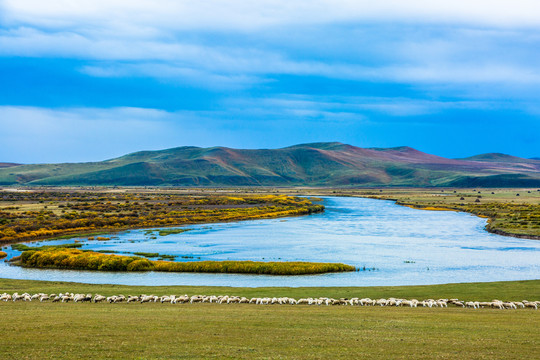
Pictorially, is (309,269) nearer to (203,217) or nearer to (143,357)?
(143,357)

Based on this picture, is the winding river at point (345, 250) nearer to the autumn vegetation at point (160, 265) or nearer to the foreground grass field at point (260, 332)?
the autumn vegetation at point (160, 265)

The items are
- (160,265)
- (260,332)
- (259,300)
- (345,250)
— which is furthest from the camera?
(345,250)

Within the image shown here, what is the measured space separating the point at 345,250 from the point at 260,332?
30.5 m

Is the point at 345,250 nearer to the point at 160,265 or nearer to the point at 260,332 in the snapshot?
the point at 160,265

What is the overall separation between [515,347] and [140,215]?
67.0 meters

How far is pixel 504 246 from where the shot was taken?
44.8 m

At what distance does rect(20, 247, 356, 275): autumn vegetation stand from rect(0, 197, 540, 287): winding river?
1137 millimetres

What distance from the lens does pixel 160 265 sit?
35.0 meters

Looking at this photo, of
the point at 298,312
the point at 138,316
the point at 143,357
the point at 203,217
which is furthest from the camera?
the point at 203,217

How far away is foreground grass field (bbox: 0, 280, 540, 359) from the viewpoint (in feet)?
37.7

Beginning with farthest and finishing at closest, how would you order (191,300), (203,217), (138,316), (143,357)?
(203,217) → (191,300) → (138,316) → (143,357)

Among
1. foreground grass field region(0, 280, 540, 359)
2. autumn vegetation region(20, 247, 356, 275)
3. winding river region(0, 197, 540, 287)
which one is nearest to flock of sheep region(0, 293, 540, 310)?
foreground grass field region(0, 280, 540, 359)

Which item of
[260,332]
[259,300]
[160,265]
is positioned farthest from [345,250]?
[260,332]

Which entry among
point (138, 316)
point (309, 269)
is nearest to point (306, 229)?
point (309, 269)
